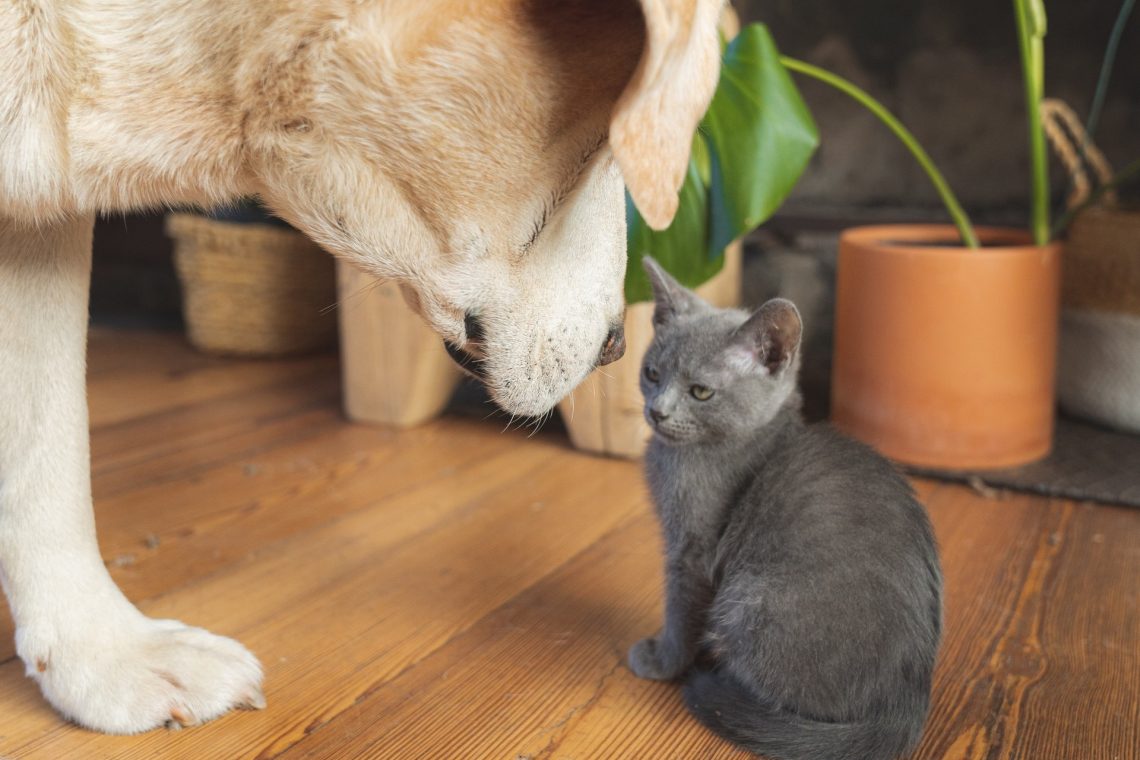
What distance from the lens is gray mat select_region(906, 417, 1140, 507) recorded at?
1541mm

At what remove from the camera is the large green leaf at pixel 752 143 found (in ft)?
4.24

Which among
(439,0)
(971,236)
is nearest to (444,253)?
(439,0)

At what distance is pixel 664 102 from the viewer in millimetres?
717

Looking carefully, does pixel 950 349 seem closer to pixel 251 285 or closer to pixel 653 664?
pixel 653 664

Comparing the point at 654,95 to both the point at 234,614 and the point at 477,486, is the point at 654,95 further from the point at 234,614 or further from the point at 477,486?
the point at 477,486

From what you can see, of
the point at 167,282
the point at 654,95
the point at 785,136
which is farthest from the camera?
the point at 167,282

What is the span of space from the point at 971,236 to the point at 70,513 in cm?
134

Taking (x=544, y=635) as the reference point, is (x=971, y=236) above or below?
above

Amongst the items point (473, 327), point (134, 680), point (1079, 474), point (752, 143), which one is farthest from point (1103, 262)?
point (134, 680)

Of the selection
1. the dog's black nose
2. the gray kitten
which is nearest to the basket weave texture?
the gray kitten

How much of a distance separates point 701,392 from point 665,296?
0.14m

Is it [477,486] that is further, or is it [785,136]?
[477,486]

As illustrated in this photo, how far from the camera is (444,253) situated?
0.88 m

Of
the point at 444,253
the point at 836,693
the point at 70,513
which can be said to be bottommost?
the point at 836,693
